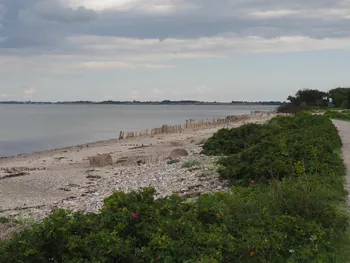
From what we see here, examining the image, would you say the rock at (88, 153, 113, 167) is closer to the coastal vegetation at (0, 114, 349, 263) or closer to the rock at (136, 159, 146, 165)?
the rock at (136, 159, 146, 165)

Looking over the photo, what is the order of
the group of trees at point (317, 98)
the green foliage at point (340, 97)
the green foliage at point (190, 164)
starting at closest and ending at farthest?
the green foliage at point (190, 164) < the green foliage at point (340, 97) < the group of trees at point (317, 98)

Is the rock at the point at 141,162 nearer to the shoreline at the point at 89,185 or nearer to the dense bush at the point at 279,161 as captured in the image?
the shoreline at the point at 89,185

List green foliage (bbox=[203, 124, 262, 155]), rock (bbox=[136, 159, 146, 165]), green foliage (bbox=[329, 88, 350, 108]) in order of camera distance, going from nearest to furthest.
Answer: green foliage (bbox=[203, 124, 262, 155]) < rock (bbox=[136, 159, 146, 165]) < green foliage (bbox=[329, 88, 350, 108])

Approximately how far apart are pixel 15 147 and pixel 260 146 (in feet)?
107

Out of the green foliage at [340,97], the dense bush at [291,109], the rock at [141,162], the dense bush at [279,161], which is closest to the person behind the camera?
the dense bush at [279,161]

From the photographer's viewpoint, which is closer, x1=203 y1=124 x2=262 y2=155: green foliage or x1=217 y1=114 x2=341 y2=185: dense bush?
x1=217 y1=114 x2=341 y2=185: dense bush

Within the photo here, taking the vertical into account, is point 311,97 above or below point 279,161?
above

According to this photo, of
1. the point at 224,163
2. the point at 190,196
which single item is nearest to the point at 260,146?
the point at 224,163

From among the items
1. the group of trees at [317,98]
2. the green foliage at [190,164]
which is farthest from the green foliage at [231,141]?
the group of trees at [317,98]

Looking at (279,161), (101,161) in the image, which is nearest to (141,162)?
(101,161)

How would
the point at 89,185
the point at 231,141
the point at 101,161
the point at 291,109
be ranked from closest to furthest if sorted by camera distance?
1. the point at 89,185
2. the point at 231,141
3. the point at 101,161
4. the point at 291,109

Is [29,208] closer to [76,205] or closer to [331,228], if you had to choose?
[76,205]

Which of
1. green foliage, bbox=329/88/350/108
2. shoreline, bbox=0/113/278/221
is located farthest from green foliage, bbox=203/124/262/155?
green foliage, bbox=329/88/350/108

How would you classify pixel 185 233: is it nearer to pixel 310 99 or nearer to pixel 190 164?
pixel 190 164
